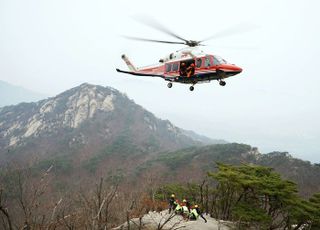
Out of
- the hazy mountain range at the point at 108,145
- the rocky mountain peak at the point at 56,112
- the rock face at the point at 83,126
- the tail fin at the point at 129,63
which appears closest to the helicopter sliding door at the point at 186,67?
the tail fin at the point at 129,63

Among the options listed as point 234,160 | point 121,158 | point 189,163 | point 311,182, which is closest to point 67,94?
point 121,158

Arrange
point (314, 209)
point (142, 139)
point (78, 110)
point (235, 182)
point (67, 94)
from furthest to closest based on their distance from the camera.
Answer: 1. point (67, 94)
2. point (78, 110)
3. point (142, 139)
4. point (235, 182)
5. point (314, 209)

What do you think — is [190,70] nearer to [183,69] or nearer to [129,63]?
[183,69]

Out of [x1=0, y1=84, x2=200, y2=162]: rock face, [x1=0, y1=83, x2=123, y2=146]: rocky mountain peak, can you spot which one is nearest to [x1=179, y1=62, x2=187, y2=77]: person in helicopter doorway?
[x1=0, y1=84, x2=200, y2=162]: rock face

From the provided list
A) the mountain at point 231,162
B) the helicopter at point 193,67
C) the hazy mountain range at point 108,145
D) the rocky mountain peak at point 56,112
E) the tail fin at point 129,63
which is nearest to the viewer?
the helicopter at point 193,67

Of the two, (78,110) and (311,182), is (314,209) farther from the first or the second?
(78,110)

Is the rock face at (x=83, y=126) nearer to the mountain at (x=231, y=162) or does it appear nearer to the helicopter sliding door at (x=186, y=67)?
the mountain at (x=231, y=162)

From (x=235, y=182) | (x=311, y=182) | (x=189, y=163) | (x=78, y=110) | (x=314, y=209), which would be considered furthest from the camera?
(x=78, y=110)

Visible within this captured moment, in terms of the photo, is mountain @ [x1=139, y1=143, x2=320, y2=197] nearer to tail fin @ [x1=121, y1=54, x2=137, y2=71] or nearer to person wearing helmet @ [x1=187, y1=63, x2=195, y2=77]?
tail fin @ [x1=121, y1=54, x2=137, y2=71]
